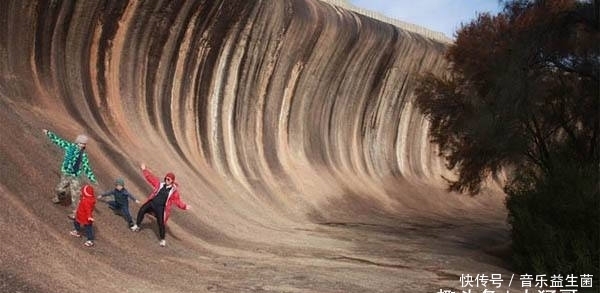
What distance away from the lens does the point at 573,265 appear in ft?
36.7

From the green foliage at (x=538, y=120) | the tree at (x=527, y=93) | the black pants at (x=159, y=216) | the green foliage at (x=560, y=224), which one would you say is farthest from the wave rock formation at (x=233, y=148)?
the tree at (x=527, y=93)

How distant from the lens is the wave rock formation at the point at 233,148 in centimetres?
882

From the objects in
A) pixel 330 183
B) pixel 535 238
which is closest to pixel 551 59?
pixel 535 238

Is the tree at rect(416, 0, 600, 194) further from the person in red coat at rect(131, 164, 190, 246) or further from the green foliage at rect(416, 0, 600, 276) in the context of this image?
the person in red coat at rect(131, 164, 190, 246)

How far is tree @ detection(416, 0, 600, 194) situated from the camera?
1349cm

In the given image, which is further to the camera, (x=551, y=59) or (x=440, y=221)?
(x=440, y=221)

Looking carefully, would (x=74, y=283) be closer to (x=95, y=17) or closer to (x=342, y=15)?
(x=95, y=17)

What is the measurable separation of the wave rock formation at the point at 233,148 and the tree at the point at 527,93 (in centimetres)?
241

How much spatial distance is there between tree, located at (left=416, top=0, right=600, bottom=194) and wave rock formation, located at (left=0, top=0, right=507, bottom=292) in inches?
95.1

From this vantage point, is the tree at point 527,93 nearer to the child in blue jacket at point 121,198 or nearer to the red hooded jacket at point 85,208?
the child in blue jacket at point 121,198

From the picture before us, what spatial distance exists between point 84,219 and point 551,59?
1008cm

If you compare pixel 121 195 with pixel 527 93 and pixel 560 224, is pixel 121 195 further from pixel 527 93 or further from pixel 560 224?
pixel 527 93

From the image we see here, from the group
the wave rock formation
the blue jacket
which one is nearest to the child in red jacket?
the wave rock formation

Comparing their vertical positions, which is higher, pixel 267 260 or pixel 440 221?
pixel 440 221
